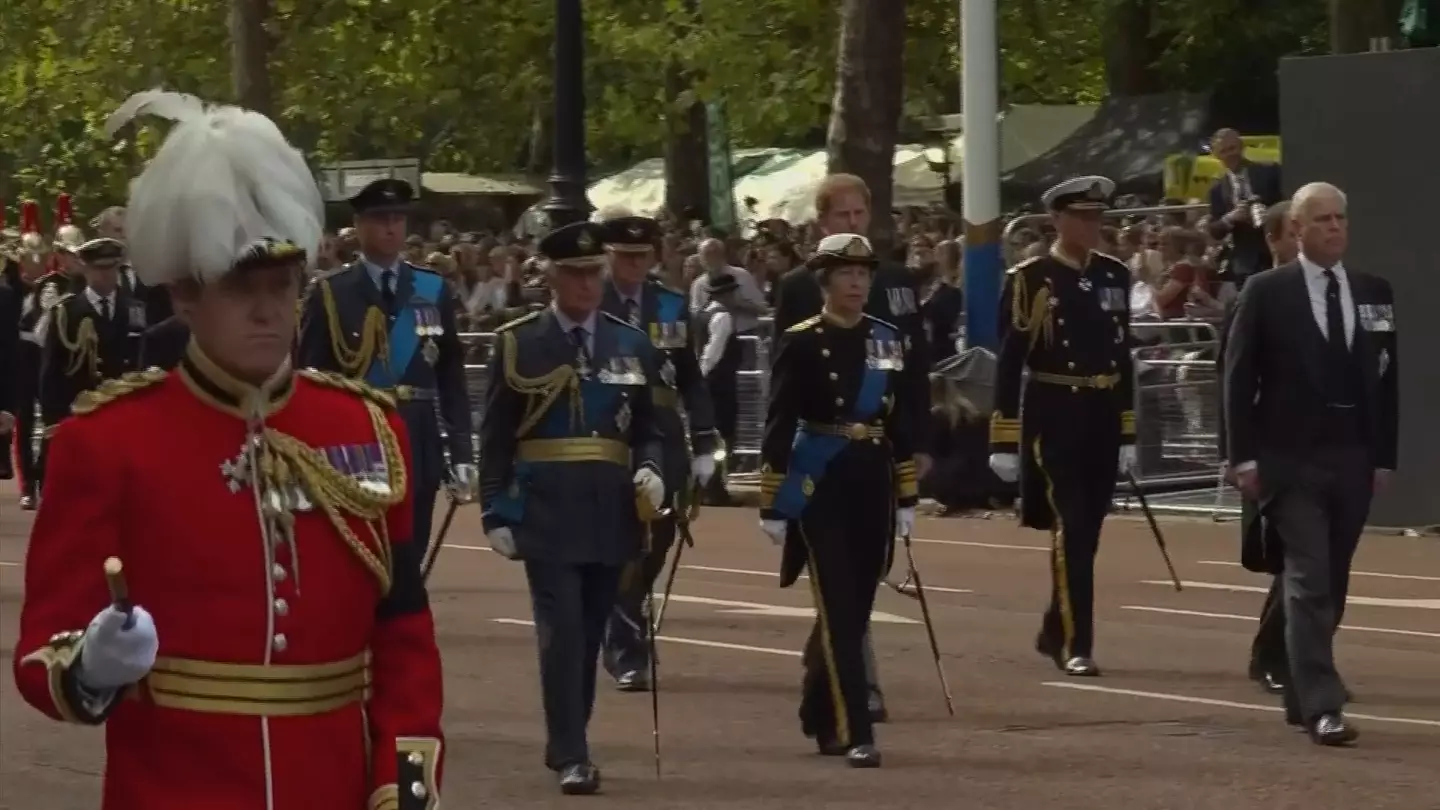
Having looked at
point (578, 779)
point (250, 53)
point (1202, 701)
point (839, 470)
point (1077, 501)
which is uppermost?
point (250, 53)

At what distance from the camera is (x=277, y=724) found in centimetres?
459

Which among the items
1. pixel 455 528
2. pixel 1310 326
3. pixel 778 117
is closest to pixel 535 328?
pixel 1310 326

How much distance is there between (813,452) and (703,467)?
119 cm

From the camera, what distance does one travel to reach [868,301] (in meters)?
11.1

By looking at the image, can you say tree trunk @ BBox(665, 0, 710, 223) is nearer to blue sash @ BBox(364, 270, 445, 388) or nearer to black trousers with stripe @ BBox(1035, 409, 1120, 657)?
black trousers with stripe @ BBox(1035, 409, 1120, 657)

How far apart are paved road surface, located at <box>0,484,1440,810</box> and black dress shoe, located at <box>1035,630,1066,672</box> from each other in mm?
94

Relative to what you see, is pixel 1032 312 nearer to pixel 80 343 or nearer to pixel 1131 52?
pixel 80 343

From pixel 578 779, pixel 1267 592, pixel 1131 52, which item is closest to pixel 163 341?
pixel 578 779

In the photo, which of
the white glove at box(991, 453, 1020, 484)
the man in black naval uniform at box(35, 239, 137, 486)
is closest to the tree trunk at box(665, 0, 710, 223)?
the man in black naval uniform at box(35, 239, 137, 486)

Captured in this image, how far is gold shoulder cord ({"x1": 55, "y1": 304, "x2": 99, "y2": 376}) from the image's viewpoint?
17953 mm

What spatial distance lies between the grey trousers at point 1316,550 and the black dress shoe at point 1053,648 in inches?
82.8

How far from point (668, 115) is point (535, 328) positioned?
33.3 metres

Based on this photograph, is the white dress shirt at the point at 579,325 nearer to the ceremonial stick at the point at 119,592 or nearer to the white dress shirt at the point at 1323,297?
the white dress shirt at the point at 1323,297

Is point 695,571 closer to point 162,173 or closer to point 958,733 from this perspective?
point 958,733
